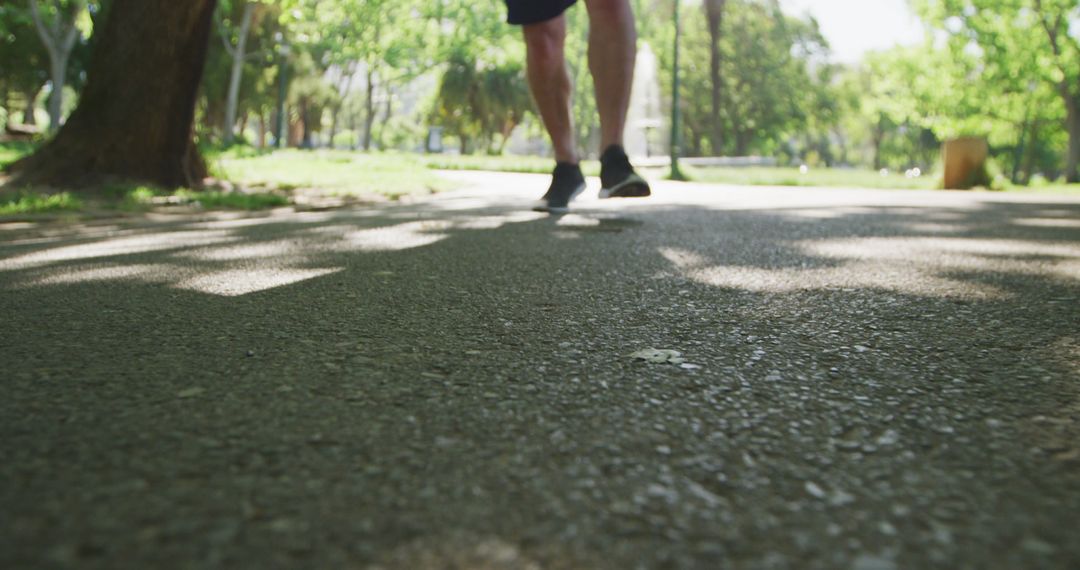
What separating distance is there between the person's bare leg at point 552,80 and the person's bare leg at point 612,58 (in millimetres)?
256

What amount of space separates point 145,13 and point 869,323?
245 inches

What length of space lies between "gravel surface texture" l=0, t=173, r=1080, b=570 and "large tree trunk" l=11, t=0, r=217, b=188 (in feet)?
14.6

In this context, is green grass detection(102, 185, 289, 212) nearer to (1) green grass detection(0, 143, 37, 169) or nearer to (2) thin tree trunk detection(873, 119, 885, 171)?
(1) green grass detection(0, 143, 37, 169)

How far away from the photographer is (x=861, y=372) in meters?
1.46

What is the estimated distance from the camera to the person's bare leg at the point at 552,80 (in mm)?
4371

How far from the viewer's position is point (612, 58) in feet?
13.6

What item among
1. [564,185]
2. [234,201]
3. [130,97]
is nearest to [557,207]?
[564,185]

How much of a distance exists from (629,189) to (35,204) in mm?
3752

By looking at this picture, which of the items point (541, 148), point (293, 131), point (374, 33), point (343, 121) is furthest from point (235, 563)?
point (343, 121)

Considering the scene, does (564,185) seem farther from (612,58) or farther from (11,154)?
(11,154)

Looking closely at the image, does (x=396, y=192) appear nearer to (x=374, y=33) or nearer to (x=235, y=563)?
(x=235, y=563)

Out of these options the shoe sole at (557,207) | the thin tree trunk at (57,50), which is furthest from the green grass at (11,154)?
the shoe sole at (557,207)

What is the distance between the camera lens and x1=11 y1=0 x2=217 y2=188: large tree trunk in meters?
6.38

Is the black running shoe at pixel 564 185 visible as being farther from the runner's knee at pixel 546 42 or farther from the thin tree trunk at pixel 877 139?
the thin tree trunk at pixel 877 139
